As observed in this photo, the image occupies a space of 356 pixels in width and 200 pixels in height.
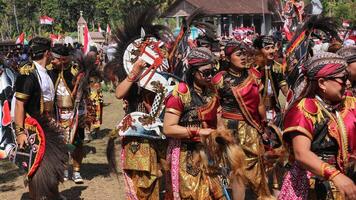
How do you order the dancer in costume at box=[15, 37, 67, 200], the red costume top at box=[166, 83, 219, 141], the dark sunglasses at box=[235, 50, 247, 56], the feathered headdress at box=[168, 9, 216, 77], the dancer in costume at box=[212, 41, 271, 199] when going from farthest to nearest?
the dark sunglasses at box=[235, 50, 247, 56] → the dancer in costume at box=[212, 41, 271, 199] → the feathered headdress at box=[168, 9, 216, 77] → the dancer in costume at box=[15, 37, 67, 200] → the red costume top at box=[166, 83, 219, 141]

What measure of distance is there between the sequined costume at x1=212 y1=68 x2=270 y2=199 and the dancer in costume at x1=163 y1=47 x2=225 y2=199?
0.98 meters

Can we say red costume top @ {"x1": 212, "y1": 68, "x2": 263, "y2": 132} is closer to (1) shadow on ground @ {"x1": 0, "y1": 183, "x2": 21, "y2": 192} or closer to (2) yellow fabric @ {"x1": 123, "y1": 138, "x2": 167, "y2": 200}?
(2) yellow fabric @ {"x1": 123, "y1": 138, "x2": 167, "y2": 200}

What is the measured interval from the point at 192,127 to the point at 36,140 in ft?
5.82

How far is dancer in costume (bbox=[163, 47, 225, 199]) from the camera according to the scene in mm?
4324

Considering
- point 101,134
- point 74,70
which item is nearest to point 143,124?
point 74,70

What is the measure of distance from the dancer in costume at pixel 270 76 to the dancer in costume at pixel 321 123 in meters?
3.20

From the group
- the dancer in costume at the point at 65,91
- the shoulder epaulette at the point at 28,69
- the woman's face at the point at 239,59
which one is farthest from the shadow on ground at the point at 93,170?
the woman's face at the point at 239,59

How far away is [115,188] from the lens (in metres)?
7.39

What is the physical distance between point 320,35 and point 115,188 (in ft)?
11.6

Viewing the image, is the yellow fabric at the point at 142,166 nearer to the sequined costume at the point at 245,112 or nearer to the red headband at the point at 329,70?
the sequined costume at the point at 245,112

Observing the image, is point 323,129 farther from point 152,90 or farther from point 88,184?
point 88,184

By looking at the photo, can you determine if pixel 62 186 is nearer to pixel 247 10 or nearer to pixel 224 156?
pixel 224 156

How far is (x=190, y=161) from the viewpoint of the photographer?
442 centimetres

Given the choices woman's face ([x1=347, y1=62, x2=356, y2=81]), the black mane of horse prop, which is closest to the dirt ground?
the black mane of horse prop
